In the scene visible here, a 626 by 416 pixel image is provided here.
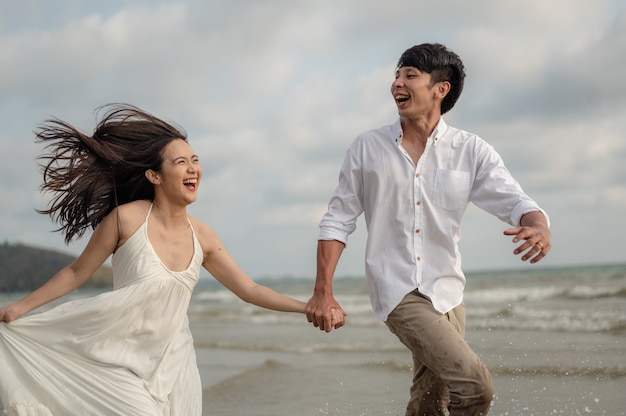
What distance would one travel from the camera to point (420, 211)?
4613 mm

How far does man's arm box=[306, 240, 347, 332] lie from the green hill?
26777 millimetres

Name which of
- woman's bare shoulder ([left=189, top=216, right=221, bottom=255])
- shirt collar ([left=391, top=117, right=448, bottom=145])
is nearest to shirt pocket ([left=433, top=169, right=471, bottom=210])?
shirt collar ([left=391, top=117, right=448, bottom=145])

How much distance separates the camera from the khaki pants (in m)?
4.26

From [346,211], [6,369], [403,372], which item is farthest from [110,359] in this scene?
[403,372]

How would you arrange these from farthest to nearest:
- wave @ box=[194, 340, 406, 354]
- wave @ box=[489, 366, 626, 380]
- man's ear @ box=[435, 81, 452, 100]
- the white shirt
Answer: wave @ box=[194, 340, 406, 354], wave @ box=[489, 366, 626, 380], man's ear @ box=[435, 81, 452, 100], the white shirt

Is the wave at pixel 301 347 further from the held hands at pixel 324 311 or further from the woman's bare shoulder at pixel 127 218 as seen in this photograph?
the woman's bare shoulder at pixel 127 218

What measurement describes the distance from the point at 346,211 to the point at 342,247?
8.4 inches

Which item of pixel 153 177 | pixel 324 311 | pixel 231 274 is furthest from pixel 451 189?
pixel 153 177

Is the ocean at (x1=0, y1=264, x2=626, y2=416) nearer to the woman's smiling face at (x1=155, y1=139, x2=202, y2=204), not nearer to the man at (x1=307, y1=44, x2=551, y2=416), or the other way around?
the man at (x1=307, y1=44, x2=551, y2=416)

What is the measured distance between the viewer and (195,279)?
4711 millimetres

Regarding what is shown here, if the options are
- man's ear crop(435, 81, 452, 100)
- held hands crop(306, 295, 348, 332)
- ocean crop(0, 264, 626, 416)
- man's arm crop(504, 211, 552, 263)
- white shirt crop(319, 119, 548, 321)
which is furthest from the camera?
ocean crop(0, 264, 626, 416)

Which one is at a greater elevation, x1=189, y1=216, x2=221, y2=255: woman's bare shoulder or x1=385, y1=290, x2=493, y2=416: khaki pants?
x1=189, y1=216, x2=221, y2=255: woman's bare shoulder

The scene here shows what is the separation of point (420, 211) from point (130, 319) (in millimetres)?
1732

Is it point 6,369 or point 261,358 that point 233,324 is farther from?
point 6,369
